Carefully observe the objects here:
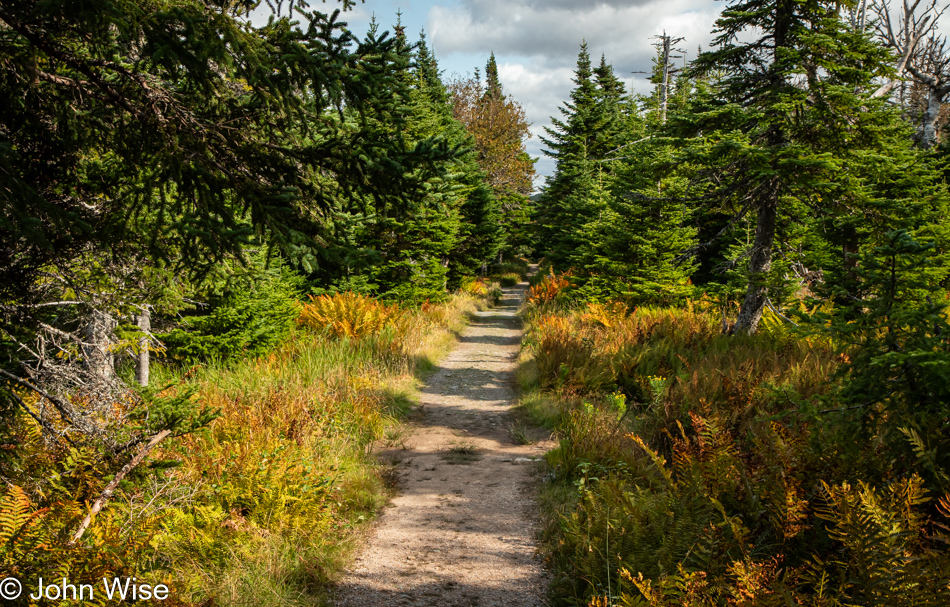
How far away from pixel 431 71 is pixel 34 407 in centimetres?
2804

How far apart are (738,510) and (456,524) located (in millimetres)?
2516

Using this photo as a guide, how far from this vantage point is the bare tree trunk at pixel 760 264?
9047mm

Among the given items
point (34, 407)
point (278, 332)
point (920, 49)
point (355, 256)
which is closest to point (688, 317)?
point (278, 332)

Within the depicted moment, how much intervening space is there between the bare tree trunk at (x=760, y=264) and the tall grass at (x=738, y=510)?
195cm

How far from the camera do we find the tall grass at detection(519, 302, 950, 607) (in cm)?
248

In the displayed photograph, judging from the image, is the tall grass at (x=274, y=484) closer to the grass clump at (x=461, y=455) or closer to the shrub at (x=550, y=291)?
the grass clump at (x=461, y=455)

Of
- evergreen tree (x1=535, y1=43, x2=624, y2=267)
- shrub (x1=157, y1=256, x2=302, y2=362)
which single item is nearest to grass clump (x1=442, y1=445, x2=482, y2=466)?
shrub (x1=157, y1=256, x2=302, y2=362)

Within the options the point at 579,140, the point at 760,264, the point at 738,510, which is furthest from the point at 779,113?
the point at 579,140

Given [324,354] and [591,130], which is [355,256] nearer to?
[324,354]

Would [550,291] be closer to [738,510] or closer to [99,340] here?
[99,340]

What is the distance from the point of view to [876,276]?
288 centimetres

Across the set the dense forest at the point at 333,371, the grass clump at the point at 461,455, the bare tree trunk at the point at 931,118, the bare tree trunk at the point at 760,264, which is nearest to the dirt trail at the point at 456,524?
the grass clump at the point at 461,455

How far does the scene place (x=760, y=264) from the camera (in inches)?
364

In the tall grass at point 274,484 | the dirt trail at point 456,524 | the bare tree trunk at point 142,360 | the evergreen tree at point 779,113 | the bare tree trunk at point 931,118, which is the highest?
the bare tree trunk at point 931,118
